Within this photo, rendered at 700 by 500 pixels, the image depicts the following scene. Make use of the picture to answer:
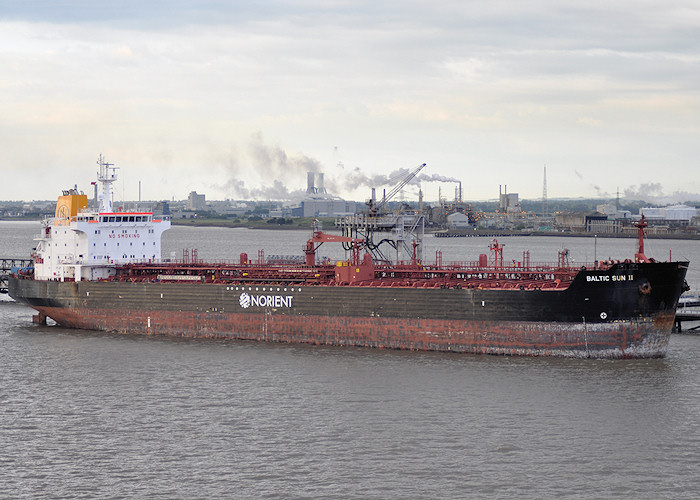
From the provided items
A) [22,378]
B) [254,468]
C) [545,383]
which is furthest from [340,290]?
[254,468]

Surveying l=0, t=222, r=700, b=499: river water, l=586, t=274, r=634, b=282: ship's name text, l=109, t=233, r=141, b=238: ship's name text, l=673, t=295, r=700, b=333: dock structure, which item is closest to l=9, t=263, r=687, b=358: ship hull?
l=586, t=274, r=634, b=282: ship's name text

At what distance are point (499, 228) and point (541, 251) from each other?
73913 millimetres

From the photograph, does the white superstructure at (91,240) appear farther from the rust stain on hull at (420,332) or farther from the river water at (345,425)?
the river water at (345,425)

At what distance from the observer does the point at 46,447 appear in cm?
2198

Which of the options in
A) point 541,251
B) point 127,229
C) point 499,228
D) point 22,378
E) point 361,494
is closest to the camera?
point 361,494

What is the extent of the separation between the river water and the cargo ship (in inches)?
42.4

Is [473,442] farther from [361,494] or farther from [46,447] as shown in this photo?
[46,447]

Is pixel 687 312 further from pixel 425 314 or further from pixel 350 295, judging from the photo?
pixel 350 295

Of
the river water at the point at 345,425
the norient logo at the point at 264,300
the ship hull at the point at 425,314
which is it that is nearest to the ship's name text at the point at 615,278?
the ship hull at the point at 425,314

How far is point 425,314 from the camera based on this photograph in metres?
33.2

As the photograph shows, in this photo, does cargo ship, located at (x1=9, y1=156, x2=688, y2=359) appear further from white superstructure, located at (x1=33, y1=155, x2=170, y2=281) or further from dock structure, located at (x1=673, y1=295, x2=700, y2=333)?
dock structure, located at (x1=673, y1=295, x2=700, y2=333)

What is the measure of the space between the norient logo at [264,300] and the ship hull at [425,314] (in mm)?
40

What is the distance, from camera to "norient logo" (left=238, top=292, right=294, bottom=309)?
35.6m

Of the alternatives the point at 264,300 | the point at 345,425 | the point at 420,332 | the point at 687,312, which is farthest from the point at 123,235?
the point at 687,312
